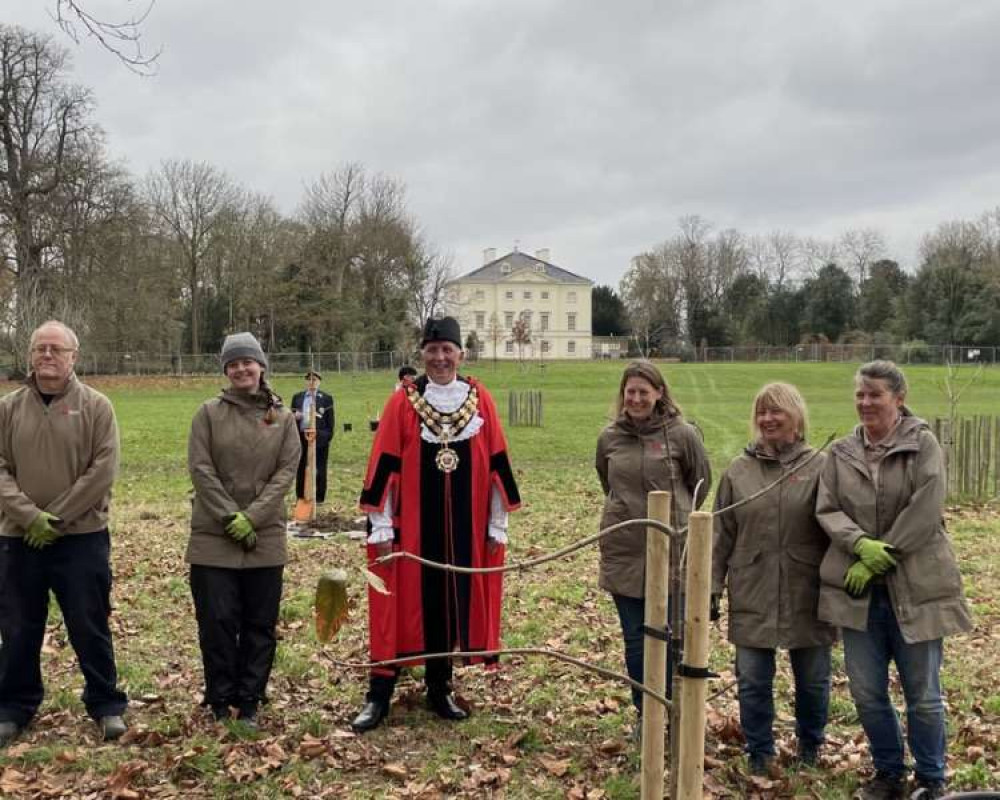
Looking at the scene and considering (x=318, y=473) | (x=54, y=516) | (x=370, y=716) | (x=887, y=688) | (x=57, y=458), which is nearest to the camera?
(x=887, y=688)

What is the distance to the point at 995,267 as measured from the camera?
192ft

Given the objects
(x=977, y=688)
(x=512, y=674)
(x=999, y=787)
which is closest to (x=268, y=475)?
(x=512, y=674)

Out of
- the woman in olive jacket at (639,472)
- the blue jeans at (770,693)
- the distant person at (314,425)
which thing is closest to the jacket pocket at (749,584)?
the blue jeans at (770,693)

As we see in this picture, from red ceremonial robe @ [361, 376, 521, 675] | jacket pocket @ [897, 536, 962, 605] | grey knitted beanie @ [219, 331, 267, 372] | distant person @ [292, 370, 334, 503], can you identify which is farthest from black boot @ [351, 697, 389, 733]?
distant person @ [292, 370, 334, 503]

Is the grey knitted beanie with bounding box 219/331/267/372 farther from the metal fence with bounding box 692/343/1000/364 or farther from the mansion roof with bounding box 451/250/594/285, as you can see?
the mansion roof with bounding box 451/250/594/285

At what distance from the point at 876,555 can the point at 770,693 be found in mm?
A: 929

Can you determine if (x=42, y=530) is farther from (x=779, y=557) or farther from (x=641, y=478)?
(x=779, y=557)

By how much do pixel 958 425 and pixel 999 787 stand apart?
31.3 ft

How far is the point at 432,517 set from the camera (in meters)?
4.74

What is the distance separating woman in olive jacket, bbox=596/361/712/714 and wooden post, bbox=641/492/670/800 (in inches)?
69.5

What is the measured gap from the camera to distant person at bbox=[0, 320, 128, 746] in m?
4.47

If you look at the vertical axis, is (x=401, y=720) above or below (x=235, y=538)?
below

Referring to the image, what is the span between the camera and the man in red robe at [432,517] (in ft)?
15.4

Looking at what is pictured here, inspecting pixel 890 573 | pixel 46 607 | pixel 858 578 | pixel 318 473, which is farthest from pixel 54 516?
pixel 318 473
